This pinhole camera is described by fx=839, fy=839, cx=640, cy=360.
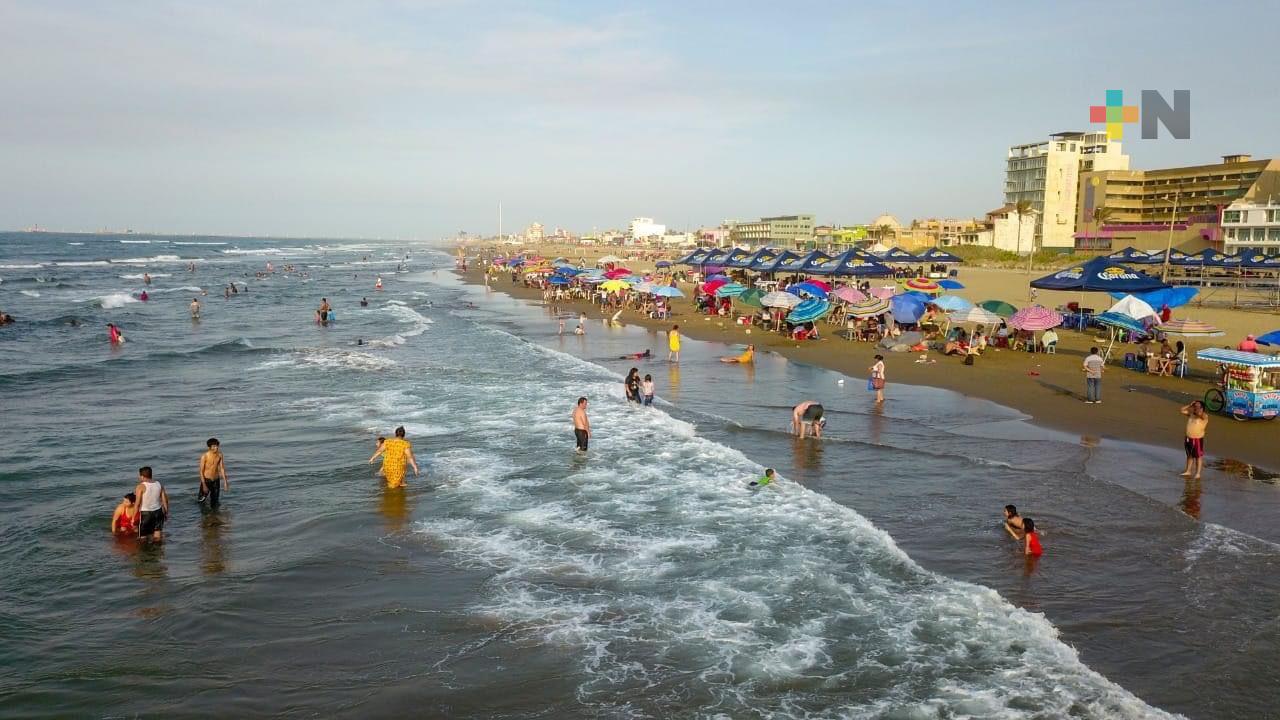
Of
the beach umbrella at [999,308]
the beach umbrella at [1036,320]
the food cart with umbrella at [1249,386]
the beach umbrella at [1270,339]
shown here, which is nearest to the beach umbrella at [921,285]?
the beach umbrella at [999,308]

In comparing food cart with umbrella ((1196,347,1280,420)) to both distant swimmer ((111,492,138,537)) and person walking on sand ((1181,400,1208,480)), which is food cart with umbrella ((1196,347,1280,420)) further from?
distant swimmer ((111,492,138,537))

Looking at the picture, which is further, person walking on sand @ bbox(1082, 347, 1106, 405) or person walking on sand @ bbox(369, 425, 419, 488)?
person walking on sand @ bbox(1082, 347, 1106, 405)

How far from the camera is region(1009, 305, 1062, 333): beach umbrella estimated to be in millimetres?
24406

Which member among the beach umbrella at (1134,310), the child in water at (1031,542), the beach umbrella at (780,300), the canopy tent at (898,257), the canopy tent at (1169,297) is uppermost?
the canopy tent at (898,257)

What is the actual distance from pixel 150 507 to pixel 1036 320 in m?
22.8

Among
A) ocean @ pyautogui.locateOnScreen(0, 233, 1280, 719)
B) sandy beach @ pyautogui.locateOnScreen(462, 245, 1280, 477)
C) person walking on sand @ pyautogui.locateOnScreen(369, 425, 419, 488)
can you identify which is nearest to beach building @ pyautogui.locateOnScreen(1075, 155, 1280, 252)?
sandy beach @ pyautogui.locateOnScreen(462, 245, 1280, 477)

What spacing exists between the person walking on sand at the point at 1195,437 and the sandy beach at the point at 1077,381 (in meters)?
0.54

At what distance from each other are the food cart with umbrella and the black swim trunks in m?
17.7

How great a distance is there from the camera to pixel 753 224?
152 m

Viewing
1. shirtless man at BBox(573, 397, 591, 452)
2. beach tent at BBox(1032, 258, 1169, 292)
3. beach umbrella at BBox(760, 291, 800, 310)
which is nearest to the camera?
shirtless man at BBox(573, 397, 591, 452)

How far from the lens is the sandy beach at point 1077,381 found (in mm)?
15602

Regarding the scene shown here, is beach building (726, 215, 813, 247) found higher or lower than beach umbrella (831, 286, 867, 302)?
Answer: higher

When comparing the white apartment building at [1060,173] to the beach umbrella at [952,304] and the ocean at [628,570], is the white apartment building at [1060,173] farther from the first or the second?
the ocean at [628,570]

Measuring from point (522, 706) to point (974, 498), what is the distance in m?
8.00
